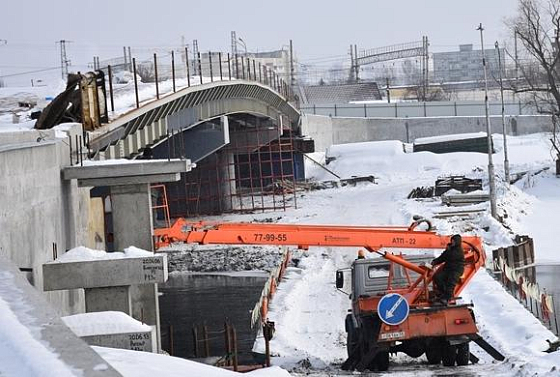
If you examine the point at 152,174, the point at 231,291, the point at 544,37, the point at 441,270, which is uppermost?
the point at 544,37

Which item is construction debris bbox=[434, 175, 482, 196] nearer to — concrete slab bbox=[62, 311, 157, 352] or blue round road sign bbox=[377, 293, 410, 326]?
blue round road sign bbox=[377, 293, 410, 326]

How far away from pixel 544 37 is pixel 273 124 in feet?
53.8

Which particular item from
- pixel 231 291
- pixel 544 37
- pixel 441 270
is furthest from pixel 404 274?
pixel 544 37

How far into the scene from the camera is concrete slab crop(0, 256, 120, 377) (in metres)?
5.18

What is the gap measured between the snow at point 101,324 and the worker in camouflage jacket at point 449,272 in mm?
5926

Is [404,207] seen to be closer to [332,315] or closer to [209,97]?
Answer: [209,97]

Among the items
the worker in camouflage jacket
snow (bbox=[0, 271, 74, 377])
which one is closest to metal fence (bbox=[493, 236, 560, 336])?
the worker in camouflage jacket

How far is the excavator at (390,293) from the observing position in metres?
18.8

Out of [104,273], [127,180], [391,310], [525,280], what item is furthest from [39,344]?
[525,280]

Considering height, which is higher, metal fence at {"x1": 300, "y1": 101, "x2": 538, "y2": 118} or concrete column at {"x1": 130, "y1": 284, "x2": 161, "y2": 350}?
metal fence at {"x1": 300, "y1": 101, "x2": 538, "y2": 118}

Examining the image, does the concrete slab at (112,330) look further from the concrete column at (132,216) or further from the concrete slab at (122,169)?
the concrete column at (132,216)

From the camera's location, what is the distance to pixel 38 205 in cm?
2017

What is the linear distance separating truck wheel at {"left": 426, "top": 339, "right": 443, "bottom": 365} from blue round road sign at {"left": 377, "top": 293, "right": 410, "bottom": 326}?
3.31 feet

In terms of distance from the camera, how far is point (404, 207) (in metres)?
54.4
